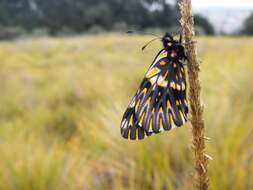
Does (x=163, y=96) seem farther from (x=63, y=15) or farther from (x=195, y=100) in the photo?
(x=63, y=15)

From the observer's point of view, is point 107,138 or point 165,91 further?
point 107,138

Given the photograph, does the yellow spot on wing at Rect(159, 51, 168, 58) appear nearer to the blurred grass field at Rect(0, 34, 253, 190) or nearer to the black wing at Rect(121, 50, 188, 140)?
the black wing at Rect(121, 50, 188, 140)

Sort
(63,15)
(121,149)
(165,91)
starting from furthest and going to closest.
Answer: (63,15)
(121,149)
(165,91)

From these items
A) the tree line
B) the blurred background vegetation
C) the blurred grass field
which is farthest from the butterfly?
the tree line

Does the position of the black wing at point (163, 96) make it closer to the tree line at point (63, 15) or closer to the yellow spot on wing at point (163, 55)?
the yellow spot on wing at point (163, 55)

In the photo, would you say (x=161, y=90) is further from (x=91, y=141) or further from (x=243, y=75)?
(x=243, y=75)

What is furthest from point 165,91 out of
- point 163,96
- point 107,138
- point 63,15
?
point 63,15

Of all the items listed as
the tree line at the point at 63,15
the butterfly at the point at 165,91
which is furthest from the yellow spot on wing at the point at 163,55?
the tree line at the point at 63,15
